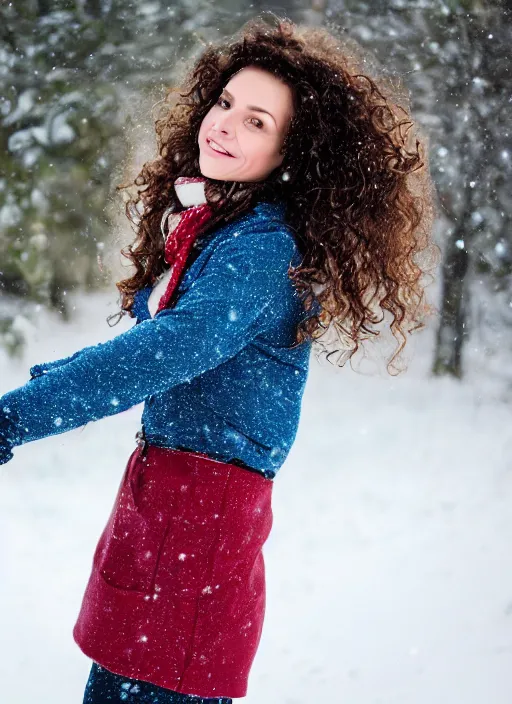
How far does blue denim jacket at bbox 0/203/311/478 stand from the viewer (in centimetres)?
116

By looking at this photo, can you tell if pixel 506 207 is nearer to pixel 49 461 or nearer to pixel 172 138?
pixel 49 461

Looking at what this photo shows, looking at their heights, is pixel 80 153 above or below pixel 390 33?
below

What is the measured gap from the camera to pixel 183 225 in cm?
145

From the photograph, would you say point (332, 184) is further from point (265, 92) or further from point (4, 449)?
point (4, 449)

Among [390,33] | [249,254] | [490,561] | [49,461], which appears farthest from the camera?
[390,33]

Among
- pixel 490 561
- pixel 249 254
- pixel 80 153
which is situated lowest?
pixel 490 561

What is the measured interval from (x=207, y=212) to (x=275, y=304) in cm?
26

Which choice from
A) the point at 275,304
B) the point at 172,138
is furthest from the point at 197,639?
the point at 172,138

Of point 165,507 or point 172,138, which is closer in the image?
point 165,507

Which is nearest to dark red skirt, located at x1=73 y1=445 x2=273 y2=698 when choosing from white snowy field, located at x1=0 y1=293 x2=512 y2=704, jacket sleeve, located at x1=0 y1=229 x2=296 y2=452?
jacket sleeve, located at x1=0 y1=229 x2=296 y2=452

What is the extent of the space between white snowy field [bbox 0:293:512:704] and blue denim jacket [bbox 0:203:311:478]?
0.54 meters

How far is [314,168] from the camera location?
1.54m

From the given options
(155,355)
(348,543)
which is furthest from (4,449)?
(348,543)

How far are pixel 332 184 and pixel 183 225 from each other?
1.10 feet
